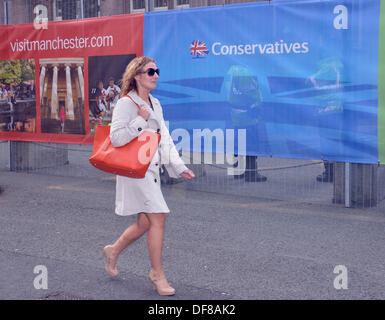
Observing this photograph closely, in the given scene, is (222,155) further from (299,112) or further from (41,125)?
(41,125)

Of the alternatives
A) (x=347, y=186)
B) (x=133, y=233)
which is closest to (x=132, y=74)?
(x=133, y=233)

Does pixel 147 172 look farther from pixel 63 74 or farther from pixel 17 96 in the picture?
pixel 17 96

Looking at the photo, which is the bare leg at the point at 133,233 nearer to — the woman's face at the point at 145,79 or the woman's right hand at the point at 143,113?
the woman's right hand at the point at 143,113

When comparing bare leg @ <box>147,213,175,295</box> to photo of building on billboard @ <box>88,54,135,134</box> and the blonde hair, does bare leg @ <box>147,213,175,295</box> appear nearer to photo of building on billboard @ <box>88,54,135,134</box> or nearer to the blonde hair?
the blonde hair

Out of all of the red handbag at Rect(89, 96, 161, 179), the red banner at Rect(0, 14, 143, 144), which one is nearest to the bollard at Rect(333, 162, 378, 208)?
the red banner at Rect(0, 14, 143, 144)

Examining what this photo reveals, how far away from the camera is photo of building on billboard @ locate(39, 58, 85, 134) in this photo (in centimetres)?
1068

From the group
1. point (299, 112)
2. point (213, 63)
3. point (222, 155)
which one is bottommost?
point (222, 155)

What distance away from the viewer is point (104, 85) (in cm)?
1034

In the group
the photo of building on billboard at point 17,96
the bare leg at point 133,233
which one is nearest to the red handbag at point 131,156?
the bare leg at point 133,233

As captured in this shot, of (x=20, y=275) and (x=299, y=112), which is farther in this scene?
(x=299, y=112)

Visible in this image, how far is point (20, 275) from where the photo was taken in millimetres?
5391
